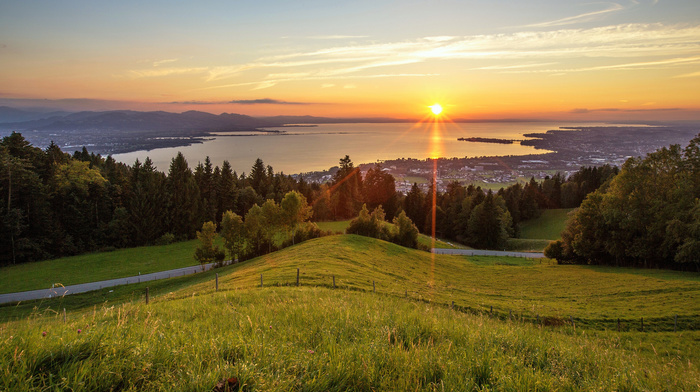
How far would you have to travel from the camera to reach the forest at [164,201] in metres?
52.1

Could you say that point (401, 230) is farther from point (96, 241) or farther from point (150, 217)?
point (96, 241)

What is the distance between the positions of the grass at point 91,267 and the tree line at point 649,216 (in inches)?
→ 2282

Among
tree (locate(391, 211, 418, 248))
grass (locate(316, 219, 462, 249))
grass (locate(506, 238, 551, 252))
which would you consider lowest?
grass (locate(506, 238, 551, 252))

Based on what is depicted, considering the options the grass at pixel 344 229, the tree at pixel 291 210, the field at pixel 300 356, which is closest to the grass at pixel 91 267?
the tree at pixel 291 210

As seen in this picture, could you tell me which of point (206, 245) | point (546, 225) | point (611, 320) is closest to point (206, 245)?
point (206, 245)

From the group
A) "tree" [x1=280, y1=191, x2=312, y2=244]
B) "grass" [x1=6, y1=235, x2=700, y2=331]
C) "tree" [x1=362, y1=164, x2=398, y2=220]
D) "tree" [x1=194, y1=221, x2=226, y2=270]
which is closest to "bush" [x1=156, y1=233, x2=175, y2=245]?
"tree" [x1=194, y1=221, x2=226, y2=270]

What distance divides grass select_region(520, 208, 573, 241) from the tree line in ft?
135

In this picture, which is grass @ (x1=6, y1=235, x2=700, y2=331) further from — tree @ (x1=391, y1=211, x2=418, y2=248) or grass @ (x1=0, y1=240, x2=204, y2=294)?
grass @ (x1=0, y1=240, x2=204, y2=294)

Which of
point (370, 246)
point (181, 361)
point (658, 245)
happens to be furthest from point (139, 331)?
point (658, 245)

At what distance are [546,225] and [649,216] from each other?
173ft

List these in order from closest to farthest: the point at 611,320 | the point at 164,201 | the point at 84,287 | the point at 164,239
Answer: the point at 611,320 → the point at 84,287 → the point at 164,239 → the point at 164,201

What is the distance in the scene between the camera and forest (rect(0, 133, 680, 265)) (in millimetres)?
52125

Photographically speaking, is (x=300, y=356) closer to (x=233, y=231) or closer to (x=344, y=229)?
(x=233, y=231)

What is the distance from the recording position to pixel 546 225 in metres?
89.2
